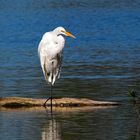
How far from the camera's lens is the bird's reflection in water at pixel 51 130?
1150 centimetres

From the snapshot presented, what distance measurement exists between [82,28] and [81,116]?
2493 cm

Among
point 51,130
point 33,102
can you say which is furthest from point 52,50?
point 51,130

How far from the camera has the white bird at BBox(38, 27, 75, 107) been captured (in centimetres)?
1566

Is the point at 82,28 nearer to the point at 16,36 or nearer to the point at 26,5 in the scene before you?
the point at 16,36

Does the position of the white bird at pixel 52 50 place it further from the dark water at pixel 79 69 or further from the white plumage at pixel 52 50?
the dark water at pixel 79 69

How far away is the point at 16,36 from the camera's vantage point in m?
33.8

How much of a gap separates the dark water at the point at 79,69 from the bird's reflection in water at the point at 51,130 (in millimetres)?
15

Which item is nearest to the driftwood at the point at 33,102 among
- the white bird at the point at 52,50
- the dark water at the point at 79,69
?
the dark water at the point at 79,69

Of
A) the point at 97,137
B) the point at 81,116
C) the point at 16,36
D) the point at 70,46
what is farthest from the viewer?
the point at 16,36

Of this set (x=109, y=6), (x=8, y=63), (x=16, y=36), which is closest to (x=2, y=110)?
(x=8, y=63)

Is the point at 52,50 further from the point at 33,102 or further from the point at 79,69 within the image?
the point at 79,69

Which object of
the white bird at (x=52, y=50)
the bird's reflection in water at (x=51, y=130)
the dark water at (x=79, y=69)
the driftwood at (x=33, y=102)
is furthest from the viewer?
the white bird at (x=52, y=50)

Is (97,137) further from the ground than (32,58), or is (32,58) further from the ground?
(32,58)

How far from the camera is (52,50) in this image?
15773 millimetres
